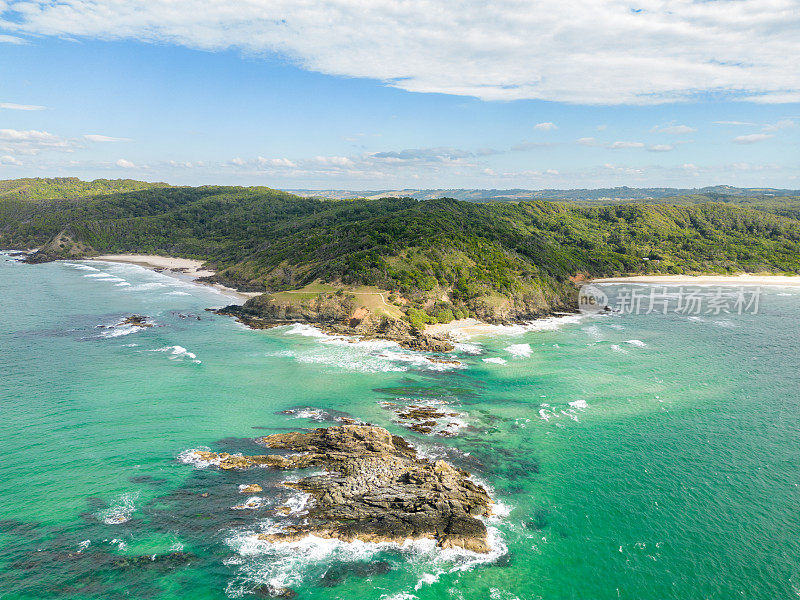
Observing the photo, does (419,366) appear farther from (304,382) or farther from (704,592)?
(704,592)

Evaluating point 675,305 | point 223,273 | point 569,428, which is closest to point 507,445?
point 569,428

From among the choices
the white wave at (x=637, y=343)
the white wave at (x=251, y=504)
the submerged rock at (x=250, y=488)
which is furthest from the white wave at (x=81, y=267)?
the white wave at (x=637, y=343)

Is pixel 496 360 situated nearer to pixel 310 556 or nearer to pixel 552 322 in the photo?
pixel 552 322

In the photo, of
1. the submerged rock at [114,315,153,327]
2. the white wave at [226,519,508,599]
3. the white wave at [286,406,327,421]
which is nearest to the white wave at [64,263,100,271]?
the submerged rock at [114,315,153,327]

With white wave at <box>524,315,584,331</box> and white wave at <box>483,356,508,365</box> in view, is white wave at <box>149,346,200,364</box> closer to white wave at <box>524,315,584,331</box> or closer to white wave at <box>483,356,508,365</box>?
white wave at <box>483,356,508,365</box>

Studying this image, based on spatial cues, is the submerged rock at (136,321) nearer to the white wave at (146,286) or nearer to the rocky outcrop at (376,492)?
the white wave at (146,286)

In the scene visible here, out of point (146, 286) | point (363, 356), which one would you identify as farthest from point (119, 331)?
point (146, 286)
